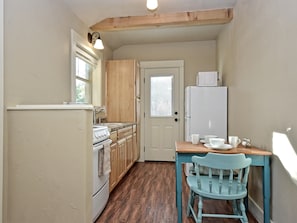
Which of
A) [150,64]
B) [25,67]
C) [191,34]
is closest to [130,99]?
[150,64]

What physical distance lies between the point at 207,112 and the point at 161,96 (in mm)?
1517

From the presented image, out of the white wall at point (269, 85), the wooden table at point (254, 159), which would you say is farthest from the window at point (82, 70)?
the white wall at point (269, 85)

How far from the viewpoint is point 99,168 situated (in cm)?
232

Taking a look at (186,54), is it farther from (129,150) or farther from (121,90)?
(129,150)

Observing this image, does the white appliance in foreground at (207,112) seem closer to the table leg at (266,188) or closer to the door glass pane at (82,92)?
the table leg at (266,188)

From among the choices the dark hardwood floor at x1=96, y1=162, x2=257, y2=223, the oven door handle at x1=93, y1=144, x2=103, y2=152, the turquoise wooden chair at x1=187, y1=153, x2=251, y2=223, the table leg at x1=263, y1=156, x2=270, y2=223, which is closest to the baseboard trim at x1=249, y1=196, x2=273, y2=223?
the dark hardwood floor at x1=96, y1=162, x2=257, y2=223

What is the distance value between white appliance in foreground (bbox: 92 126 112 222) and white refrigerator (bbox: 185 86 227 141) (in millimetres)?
1622

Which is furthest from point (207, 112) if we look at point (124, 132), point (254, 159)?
point (254, 159)

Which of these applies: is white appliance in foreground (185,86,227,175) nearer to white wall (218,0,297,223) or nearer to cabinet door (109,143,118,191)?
white wall (218,0,297,223)

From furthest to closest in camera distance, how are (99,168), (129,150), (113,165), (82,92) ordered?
(129,150) < (82,92) < (113,165) < (99,168)

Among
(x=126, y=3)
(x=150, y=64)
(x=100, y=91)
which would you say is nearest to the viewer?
(x=126, y=3)

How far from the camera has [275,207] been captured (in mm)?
1931

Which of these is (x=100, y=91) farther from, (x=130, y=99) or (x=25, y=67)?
(x=25, y=67)

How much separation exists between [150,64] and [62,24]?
2429mm
